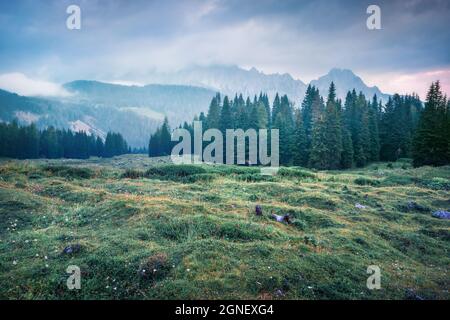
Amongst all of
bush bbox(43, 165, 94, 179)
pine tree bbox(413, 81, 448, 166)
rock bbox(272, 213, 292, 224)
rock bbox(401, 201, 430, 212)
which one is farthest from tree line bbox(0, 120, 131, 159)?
rock bbox(401, 201, 430, 212)

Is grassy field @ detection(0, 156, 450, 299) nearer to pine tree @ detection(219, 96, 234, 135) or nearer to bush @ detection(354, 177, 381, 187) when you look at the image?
bush @ detection(354, 177, 381, 187)

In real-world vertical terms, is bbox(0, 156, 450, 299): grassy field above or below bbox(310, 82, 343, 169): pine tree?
below

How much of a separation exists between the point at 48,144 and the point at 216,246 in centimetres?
10725

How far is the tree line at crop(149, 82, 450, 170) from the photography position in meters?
52.2

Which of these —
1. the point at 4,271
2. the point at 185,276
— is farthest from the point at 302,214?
the point at 4,271

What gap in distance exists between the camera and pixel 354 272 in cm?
1193

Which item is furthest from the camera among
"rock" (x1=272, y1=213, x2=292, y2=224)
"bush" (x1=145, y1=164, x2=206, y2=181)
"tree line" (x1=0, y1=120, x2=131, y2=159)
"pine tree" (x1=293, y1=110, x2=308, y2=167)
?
"tree line" (x1=0, y1=120, x2=131, y2=159)

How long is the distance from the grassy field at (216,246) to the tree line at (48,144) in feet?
272

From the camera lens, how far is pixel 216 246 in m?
12.9

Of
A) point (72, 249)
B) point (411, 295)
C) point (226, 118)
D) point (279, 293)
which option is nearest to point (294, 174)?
point (411, 295)

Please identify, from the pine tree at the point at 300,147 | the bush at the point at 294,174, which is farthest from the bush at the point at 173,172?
the pine tree at the point at 300,147

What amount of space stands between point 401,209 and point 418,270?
11.0 meters

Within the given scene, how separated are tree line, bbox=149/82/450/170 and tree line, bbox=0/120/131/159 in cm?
5674

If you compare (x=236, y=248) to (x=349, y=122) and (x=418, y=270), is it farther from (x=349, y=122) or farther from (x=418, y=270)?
(x=349, y=122)
